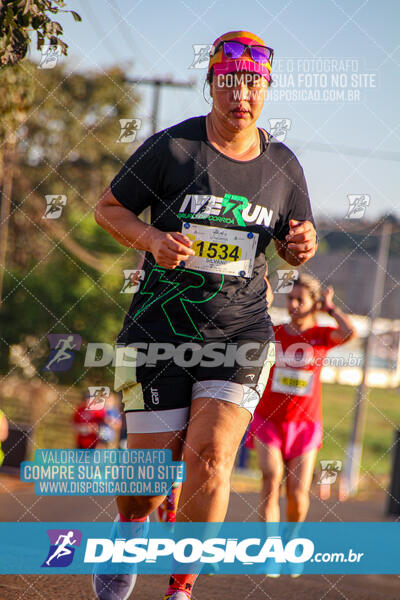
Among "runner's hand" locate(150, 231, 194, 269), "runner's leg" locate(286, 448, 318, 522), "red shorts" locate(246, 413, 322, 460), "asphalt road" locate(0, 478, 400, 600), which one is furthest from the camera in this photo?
"red shorts" locate(246, 413, 322, 460)

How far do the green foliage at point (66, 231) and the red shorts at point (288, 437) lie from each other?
1684 centimetres

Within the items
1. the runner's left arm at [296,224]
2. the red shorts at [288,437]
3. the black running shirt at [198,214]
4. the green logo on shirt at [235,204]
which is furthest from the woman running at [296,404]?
the green logo on shirt at [235,204]

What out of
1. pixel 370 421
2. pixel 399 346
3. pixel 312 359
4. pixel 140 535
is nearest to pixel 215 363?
pixel 140 535

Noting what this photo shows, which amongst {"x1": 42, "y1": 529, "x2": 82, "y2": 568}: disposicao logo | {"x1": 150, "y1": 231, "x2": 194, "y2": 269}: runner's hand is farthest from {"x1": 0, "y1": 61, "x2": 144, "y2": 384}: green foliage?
{"x1": 150, "y1": 231, "x2": 194, "y2": 269}: runner's hand

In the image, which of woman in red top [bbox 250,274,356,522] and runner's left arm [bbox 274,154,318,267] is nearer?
runner's left arm [bbox 274,154,318,267]

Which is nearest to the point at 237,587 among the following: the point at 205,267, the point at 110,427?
the point at 205,267

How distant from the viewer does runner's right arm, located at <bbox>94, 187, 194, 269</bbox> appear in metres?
2.89

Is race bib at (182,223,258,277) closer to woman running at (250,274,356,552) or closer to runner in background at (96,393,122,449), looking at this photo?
woman running at (250,274,356,552)

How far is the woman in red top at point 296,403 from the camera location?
4.95 m

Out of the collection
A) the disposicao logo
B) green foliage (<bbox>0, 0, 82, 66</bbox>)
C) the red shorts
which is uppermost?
green foliage (<bbox>0, 0, 82, 66</bbox>)

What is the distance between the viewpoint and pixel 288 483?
5.00 metres

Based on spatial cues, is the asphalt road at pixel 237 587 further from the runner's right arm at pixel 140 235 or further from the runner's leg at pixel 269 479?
the runner's right arm at pixel 140 235

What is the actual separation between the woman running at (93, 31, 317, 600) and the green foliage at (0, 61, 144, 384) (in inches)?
728

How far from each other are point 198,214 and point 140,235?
249mm
